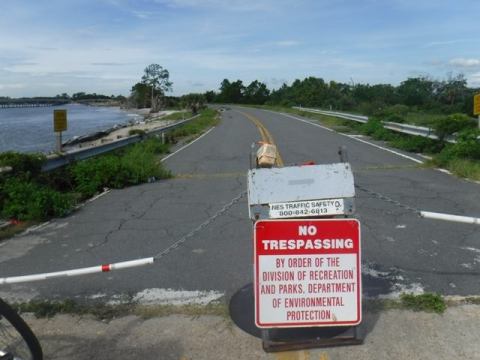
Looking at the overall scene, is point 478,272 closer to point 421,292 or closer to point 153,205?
point 421,292

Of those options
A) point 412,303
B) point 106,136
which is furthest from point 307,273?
point 106,136

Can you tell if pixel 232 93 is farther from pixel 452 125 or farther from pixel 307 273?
pixel 307 273

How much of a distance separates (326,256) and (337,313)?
0.43 metres

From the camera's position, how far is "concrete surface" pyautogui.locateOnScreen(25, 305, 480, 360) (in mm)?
3650

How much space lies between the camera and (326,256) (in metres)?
3.74

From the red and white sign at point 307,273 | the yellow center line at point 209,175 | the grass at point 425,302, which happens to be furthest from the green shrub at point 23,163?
the grass at point 425,302

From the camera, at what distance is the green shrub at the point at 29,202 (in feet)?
25.4

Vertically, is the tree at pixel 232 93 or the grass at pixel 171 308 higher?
the tree at pixel 232 93

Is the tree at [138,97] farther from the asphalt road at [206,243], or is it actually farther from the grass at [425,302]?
the grass at [425,302]

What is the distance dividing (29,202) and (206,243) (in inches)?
128

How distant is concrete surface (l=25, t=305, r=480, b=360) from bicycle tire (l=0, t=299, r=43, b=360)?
19.2 inches

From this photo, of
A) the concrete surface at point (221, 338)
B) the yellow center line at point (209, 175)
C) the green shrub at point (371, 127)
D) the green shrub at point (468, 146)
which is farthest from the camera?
→ the green shrub at point (371, 127)

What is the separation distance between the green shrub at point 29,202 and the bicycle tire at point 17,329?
4819 millimetres

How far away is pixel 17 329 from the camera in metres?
3.14
